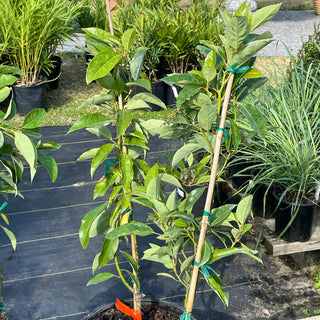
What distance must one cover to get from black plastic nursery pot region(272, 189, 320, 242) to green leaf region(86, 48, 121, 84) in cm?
162

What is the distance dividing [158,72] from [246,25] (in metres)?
4.12

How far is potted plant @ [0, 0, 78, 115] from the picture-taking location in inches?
171

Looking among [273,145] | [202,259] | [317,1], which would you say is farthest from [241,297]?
[317,1]

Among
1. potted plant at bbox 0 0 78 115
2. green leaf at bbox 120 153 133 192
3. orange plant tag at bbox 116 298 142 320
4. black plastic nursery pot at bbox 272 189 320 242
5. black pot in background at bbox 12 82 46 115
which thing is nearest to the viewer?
green leaf at bbox 120 153 133 192

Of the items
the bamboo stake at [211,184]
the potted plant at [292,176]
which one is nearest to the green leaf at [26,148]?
the bamboo stake at [211,184]

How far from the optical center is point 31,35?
439cm

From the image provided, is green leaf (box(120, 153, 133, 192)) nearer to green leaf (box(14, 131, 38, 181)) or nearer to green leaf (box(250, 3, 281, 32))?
green leaf (box(14, 131, 38, 181))

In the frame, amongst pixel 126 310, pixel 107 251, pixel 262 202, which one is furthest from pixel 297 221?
pixel 107 251

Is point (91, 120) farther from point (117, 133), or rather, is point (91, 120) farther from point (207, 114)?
point (207, 114)

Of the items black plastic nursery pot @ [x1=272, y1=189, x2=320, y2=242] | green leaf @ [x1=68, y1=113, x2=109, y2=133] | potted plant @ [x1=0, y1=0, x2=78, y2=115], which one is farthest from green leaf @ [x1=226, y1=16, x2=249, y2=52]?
potted plant @ [x1=0, y1=0, x2=78, y2=115]

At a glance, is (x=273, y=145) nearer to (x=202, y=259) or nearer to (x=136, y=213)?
(x=136, y=213)

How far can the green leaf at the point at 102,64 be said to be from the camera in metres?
1.29

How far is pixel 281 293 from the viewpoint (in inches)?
103

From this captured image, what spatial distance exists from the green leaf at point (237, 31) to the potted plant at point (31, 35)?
3.42 meters
